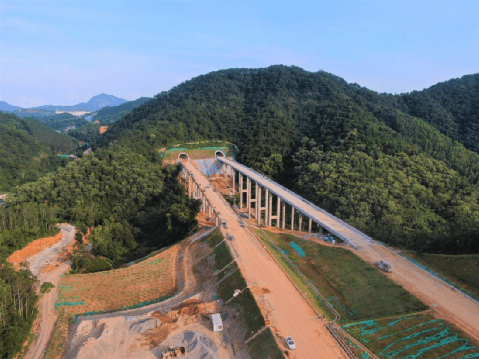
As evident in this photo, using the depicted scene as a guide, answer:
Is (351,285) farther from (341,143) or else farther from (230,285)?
(341,143)

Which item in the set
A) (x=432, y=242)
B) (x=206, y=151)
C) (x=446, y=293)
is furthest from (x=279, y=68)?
(x=446, y=293)

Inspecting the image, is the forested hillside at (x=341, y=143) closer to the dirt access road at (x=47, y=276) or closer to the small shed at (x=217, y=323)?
the small shed at (x=217, y=323)

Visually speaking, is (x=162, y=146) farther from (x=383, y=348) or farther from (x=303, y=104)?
(x=383, y=348)

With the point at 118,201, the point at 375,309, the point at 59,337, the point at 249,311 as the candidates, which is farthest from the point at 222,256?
the point at 118,201

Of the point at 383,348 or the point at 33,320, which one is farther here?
the point at 33,320

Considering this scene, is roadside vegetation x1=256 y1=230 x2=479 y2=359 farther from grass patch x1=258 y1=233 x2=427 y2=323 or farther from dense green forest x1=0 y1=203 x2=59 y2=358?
dense green forest x1=0 y1=203 x2=59 y2=358

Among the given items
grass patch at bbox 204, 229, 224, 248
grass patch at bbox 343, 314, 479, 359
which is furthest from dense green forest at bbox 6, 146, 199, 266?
grass patch at bbox 343, 314, 479, 359

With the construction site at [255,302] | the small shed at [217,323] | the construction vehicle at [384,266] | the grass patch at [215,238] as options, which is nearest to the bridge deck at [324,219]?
the construction site at [255,302]
